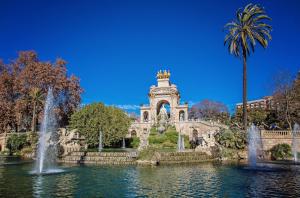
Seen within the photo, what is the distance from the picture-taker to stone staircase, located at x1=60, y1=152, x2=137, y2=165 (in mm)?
24875

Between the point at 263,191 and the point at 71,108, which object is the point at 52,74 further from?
the point at 263,191

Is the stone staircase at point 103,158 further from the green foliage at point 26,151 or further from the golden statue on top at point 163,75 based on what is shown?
the golden statue on top at point 163,75

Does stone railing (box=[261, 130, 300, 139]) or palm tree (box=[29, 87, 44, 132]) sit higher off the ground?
palm tree (box=[29, 87, 44, 132])

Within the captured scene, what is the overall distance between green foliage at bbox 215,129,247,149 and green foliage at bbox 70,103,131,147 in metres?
12.9

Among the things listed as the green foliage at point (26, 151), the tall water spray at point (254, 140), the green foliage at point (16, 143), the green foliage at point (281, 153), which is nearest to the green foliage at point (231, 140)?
the tall water spray at point (254, 140)

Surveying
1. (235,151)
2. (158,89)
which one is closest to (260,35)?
(235,151)

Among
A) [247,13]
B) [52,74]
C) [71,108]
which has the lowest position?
[71,108]

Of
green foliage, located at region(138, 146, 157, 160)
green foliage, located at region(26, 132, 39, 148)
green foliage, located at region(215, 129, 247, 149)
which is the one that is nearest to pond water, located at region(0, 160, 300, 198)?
green foliage, located at region(138, 146, 157, 160)

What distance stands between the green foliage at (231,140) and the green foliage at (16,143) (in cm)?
2422

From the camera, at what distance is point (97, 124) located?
3597 cm

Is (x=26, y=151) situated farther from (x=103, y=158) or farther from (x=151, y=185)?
(x=151, y=185)

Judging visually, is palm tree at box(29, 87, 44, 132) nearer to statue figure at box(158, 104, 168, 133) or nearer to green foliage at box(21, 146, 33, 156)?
green foliage at box(21, 146, 33, 156)

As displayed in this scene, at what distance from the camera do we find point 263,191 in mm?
12508

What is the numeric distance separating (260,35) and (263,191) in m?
27.9
